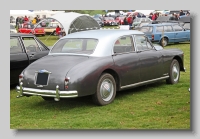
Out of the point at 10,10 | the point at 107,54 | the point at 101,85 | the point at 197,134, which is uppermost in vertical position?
the point at 10,10

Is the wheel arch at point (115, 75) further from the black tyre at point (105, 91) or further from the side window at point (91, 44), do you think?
the side window at point (91, 44)

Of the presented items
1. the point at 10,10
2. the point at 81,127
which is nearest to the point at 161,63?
the point at 81,127

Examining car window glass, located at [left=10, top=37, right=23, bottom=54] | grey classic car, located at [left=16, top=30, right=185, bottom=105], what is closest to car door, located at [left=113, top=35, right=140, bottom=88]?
grey classic car, located at [left=16, top=30, right=185, bottom=105]

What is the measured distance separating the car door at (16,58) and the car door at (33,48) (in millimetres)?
135

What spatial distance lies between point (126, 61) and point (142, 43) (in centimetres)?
90

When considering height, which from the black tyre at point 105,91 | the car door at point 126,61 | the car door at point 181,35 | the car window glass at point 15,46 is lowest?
the black tyre at point 105,91

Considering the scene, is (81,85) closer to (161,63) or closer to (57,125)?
(57,125)

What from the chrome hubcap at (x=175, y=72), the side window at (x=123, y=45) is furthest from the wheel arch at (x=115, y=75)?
the chrome hubcap at (x=175, y=72)

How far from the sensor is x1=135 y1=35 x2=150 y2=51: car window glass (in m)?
8.20

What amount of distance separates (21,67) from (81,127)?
2.91m

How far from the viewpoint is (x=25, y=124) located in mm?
6383

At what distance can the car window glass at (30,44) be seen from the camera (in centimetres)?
902

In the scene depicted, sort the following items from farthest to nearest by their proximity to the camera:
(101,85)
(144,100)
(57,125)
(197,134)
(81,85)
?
(144,100) → (101,85) → (81,85) → (57,125) → (197,134)

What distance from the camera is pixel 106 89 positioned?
726 centimetres
